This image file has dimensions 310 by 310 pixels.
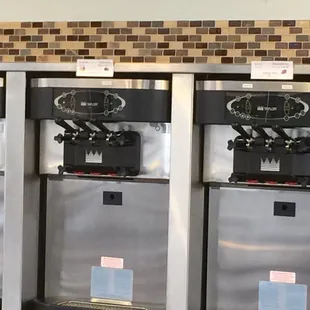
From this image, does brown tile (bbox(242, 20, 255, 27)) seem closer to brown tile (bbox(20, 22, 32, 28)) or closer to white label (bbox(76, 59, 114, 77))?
white label (bbox(76, 59, 114, 77))

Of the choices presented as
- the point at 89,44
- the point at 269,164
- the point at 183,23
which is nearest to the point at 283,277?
the point at 269,164

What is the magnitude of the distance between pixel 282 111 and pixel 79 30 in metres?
0.65

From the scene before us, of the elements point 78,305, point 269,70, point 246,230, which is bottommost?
point 78,305

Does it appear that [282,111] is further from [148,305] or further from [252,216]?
[148,305]

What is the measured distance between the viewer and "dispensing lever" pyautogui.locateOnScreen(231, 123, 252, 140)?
1647 mm

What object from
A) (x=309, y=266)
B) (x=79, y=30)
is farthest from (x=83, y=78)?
(x=309, y=266)

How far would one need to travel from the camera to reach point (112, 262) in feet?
6.07

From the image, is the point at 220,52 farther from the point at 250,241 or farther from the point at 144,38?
the point at 250,241

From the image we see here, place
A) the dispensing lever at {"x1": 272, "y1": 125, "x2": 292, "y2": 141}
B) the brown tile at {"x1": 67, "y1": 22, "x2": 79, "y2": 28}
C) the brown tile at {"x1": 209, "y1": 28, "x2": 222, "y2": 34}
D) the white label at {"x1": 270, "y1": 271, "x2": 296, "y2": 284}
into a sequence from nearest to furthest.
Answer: the dispensing lever at {"x1": 272, "y1": 125, "x2": 292, "y2": 141} → the white label at {"x1": 270, "y1": 271, "x2": 296, "y2": 284} → the brown tile at {"x1": 209, "y1": 28, "x2": 222, "y2": 34} → the brown tile at {"x1": 67, "y1": 22, "x2": 79, "y2": 28}

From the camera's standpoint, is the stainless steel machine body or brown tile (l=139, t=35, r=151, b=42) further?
brown tile (l=139, t=35, r=151, b=42)

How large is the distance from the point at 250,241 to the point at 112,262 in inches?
15.1

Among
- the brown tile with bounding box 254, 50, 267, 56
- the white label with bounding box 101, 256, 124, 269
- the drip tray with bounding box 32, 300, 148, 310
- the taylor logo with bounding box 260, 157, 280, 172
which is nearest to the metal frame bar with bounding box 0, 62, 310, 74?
the brown tile with bounding box 254, 50, 267, 56

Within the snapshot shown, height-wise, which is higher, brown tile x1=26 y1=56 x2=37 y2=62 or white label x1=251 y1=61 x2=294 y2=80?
brown tile x1=26 y1=56 x2=37 y2=62
